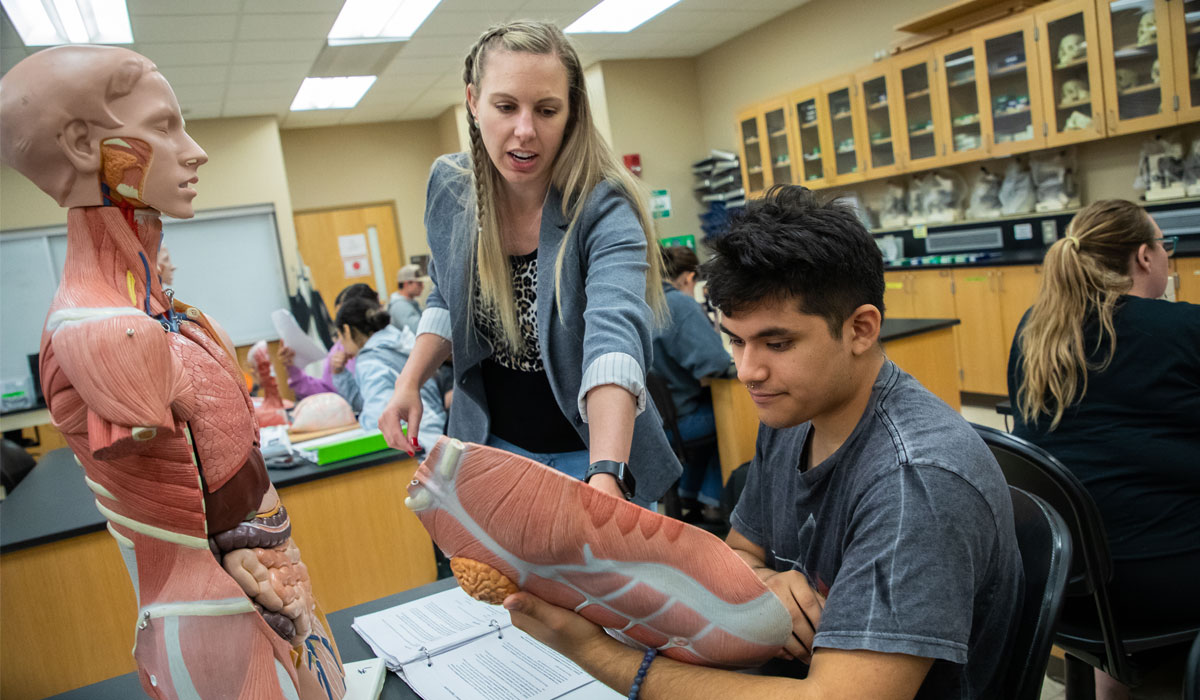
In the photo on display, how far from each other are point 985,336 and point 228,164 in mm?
6259

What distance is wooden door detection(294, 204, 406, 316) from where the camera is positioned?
851 cm

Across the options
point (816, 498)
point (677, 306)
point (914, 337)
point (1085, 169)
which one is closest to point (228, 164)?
point (677, 306)

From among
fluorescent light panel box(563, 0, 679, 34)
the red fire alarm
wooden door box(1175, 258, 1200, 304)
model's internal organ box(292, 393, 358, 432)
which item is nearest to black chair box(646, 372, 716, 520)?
model's internal organ box(292, 393, 358, 432)

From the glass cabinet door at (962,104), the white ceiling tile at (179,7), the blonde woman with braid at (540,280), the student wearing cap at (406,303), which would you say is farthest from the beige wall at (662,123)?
the blonde woman with braid at (540,280)

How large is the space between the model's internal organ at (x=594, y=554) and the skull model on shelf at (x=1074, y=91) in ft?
16.3

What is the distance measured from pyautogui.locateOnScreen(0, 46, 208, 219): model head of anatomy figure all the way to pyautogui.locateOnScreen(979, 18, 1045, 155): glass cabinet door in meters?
5.12

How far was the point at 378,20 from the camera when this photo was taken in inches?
208

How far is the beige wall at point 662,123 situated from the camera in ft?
24.1

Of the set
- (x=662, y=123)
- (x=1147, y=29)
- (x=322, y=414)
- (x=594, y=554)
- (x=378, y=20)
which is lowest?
(x=322, y=414)

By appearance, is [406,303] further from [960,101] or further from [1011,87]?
[1011,87]

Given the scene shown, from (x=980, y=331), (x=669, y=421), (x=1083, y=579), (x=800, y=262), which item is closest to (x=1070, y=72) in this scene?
(x=980, y=331)

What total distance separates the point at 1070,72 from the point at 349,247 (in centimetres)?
683

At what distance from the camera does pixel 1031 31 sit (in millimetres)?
4660

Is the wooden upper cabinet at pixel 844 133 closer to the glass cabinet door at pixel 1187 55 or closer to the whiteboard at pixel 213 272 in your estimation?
the glass cabinet door at pixel 1187 55
